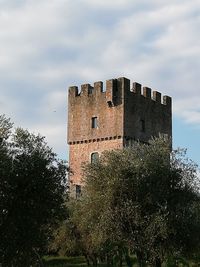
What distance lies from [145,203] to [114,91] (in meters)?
26.3

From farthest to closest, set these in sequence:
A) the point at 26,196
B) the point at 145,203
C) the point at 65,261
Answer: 1. the point at 65,261
2. the point at 145,203
3. the point at 26,196

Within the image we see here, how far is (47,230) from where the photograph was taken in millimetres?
19688

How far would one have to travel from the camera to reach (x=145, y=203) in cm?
2483

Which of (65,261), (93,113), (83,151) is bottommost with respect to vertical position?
(65,261)

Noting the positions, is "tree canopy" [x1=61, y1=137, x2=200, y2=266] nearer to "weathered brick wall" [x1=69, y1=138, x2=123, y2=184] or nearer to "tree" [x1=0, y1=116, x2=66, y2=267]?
"tree" [x1=0, y1=116, x2=66, y2=267]

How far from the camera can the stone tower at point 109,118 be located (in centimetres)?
4981

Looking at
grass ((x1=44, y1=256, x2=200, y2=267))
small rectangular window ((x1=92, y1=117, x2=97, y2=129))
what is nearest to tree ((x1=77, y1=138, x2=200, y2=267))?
grass ((x1=44, y1=256, x2=200, y2=267))

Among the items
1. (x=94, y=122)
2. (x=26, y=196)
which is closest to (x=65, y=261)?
(x=94, y=122)

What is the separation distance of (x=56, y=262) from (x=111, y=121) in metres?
16.3

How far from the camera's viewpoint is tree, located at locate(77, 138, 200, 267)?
24.2m

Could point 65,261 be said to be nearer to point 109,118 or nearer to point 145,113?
point 109,118

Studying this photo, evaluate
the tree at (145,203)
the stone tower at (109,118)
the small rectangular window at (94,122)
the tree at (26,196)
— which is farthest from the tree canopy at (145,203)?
the small rectangular window at (94,122)

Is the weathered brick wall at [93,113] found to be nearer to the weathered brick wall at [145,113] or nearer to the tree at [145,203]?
the weathered brick wall at [145,113]

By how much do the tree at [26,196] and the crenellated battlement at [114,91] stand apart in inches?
1204
